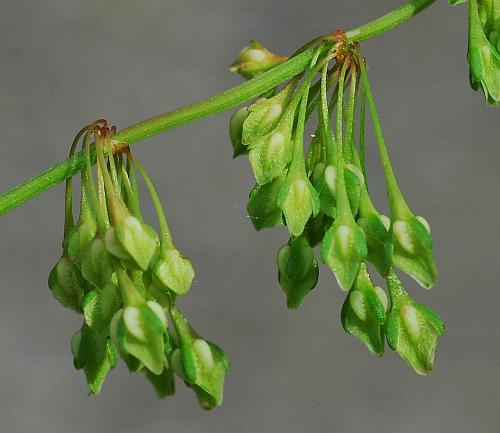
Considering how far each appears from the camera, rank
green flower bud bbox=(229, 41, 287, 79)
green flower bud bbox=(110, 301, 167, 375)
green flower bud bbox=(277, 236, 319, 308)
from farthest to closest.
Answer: green flower bud bbox=(229, 41, 287, 79) → green flower bud bbox=(277, 236, 319, 308) → green flower bud bbox=(110, 301, 167, 375)

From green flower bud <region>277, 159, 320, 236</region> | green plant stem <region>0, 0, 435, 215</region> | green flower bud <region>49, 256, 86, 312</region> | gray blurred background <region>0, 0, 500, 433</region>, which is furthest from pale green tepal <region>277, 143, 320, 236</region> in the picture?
gray blurred background <region>0, 0, 500, 433</region>

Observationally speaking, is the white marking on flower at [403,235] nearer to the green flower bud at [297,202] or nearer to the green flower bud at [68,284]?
the green flower bud at [297,202]

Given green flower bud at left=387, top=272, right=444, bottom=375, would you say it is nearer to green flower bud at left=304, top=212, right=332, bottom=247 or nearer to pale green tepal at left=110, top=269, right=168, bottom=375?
green flower bud at left=304, top=212, right=332, bottom=247

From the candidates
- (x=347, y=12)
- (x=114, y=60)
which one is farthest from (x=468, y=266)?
(x=114, y=60)

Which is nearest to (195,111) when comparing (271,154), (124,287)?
(271,154)

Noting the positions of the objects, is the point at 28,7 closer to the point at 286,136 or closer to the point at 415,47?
the point at 415,47

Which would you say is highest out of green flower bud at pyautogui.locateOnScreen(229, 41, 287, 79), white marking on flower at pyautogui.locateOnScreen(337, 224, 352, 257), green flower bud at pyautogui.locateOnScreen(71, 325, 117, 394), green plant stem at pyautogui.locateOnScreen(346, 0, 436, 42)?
green flower bud at pyautogui.locateOnScreen(229, 41, 287, 79)

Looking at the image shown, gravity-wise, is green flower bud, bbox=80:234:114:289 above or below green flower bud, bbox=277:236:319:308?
above
